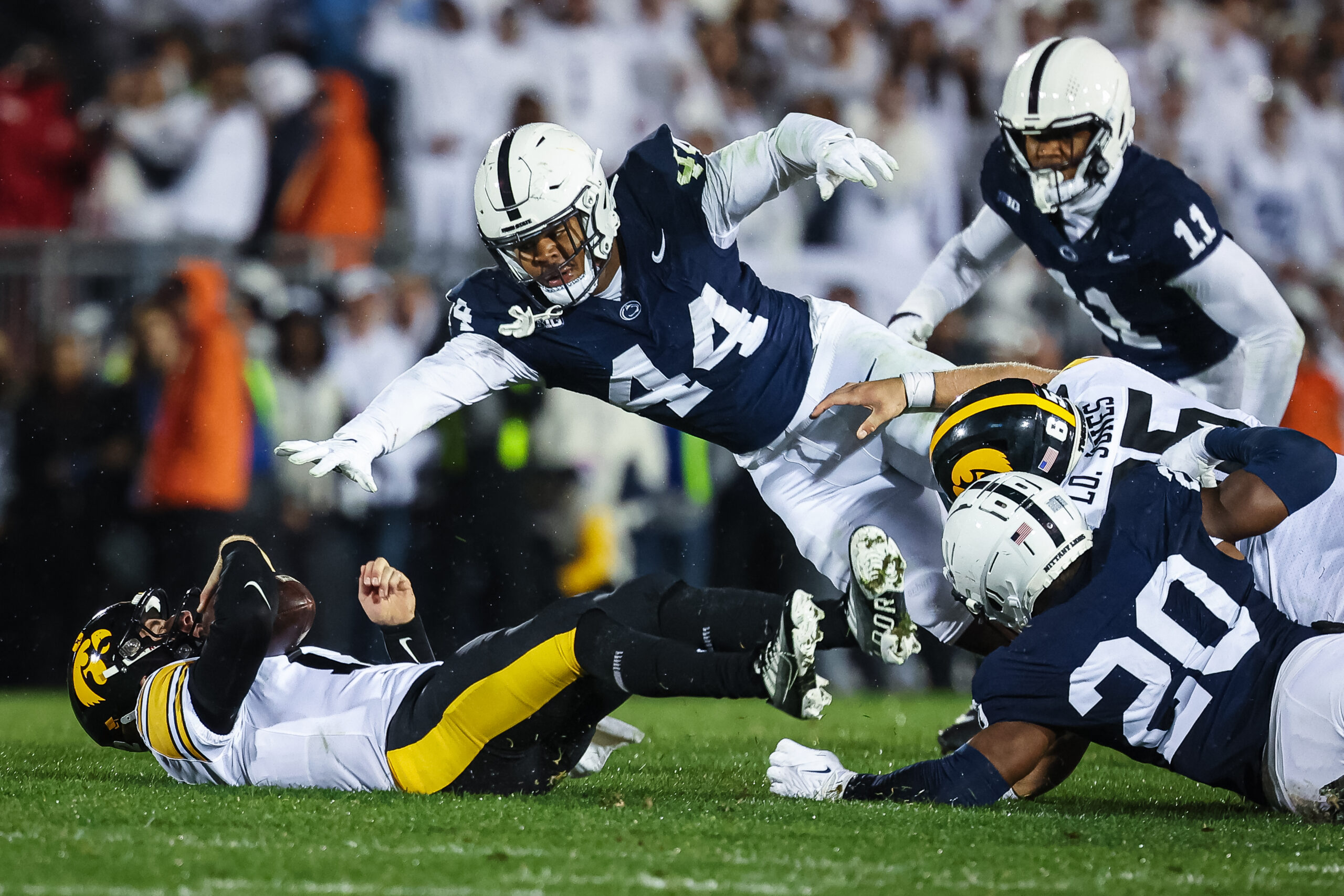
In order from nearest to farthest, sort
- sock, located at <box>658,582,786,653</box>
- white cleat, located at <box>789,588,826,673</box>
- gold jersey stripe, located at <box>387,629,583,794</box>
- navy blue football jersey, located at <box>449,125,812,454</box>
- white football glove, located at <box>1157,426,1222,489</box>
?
white cleat, located at <box>789,588,826,673</box>
sock, located at <box>658,582,786,653</box>
gold jersey stripe, located at <box>387,629,583,794</box>
white football glove, located at <box>1157,426,1222,489</box>
navy blue football jersey, located at <box>449,125,812,454</box>

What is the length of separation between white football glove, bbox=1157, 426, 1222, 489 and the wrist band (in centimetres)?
67

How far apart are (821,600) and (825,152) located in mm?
1341

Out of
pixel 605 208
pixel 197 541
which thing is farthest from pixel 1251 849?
pixel 197 541

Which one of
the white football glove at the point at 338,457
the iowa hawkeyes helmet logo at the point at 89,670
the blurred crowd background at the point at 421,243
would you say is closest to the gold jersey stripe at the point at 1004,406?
the white football glove at the point at 338,457

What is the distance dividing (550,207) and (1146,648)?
194cm

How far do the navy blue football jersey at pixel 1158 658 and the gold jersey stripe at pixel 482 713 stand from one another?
105 centimetres

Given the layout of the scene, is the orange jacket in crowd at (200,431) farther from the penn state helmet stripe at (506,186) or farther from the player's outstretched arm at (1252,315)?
the player's outstretched arm at (1252,315)

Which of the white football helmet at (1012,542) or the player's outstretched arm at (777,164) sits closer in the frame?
the white football helmet at (1012,542)

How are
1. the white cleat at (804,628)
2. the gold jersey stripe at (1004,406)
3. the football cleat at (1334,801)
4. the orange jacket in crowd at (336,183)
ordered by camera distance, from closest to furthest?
the white cleat at (804,628)
the football cleat at (1334,801)
the gold jersey stripe at (1004,406)
the orange jacket in crowd at (336,183)

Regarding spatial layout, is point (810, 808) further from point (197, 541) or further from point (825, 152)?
point (197, 541)

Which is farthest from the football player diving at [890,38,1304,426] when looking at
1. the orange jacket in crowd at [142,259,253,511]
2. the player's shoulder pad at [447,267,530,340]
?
the orange jacket in crowd at [142,259,253,511]

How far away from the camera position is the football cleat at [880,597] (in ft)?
10.7

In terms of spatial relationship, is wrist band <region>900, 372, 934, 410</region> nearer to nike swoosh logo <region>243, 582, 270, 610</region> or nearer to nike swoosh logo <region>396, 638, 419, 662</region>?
nike swoosh logo <region>396, 638, 419, 662</region>

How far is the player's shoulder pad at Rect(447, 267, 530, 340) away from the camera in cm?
443
